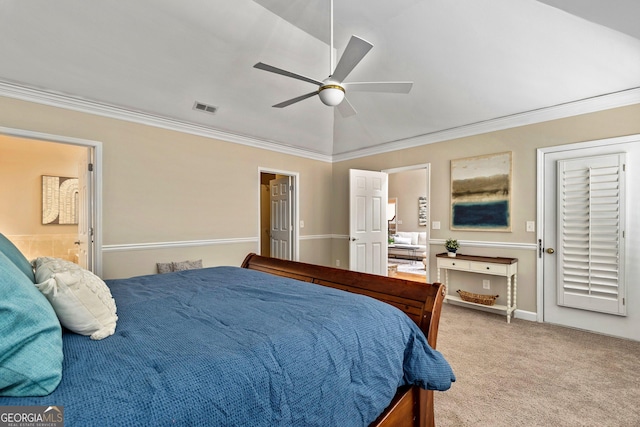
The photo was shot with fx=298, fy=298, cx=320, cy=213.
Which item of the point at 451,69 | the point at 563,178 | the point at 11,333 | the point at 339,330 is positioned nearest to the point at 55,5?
the point at 11,333

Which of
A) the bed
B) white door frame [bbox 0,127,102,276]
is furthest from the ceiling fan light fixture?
white door frame [bbox 0,127,102,276]

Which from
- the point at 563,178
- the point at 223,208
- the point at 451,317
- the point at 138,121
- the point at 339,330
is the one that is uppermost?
the point at 138,121

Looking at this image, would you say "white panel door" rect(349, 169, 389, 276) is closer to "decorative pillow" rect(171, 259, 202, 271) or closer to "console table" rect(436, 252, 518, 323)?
"console table" rect(436, 252, 518, 323)

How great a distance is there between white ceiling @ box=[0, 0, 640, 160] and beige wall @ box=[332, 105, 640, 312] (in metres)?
0.29

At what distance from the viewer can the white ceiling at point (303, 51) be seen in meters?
2.64

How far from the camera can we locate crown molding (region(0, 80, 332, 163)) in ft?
9.73

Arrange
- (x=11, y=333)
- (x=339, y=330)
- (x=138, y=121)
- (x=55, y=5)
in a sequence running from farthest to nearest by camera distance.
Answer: (x=138, y=121), (x=55, y=5), (x=339, y=330), (x=11, y=333)

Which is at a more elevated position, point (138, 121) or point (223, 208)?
point (138, 121)

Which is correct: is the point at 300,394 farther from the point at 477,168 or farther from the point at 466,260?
the point at 477,168

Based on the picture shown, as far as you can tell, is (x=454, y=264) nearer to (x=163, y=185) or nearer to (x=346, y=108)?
(x=346, y=108)

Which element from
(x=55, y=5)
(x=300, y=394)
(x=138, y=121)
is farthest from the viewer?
(x=138, y=121)

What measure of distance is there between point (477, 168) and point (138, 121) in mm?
4477

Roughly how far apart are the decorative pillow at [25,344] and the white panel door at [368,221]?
4.30m

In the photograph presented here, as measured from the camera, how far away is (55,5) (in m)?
2.51
